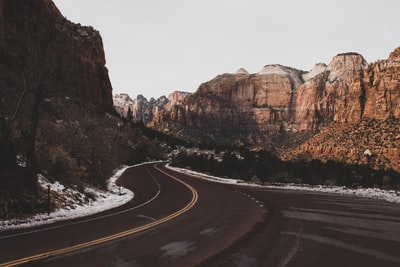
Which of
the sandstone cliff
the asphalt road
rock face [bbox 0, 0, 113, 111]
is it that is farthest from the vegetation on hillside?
rock face [bbox 0, 0, 113, 111]

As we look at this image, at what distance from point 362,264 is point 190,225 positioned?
6048 millimetres

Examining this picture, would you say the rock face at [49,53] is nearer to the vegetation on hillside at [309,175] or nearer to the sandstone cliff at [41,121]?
the sandstone cliff at [41,121]

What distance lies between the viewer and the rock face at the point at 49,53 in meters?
14.7

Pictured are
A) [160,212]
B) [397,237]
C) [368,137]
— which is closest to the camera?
Answer: [397,237]

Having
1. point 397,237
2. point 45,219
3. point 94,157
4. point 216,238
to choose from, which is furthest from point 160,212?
point 94,157

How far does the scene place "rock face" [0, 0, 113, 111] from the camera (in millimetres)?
14719

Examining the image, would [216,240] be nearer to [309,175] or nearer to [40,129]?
[40,129]

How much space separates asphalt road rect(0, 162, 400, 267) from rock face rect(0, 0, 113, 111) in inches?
279

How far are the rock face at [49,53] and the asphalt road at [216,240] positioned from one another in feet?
23.2

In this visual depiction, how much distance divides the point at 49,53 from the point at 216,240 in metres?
11.5

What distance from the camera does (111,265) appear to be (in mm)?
6688

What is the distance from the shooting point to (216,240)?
898 cm

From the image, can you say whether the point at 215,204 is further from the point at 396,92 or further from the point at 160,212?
the point at 396,92

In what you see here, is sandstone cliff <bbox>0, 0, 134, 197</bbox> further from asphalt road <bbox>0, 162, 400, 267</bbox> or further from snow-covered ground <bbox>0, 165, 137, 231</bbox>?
asphalt road <bbox>0, 162, 400, 267</bbox>
